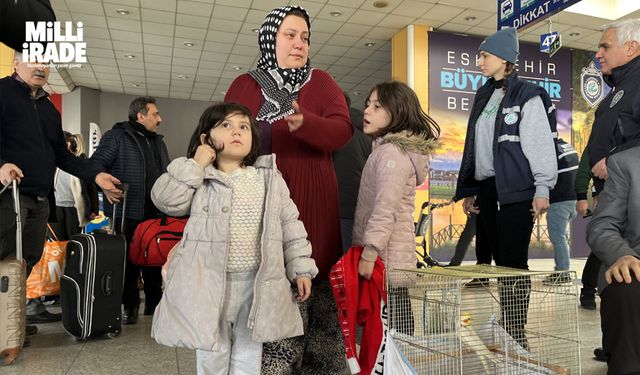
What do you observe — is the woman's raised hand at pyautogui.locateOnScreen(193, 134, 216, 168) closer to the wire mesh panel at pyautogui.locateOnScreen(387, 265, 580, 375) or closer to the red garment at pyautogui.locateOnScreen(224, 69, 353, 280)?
the red garment at pyautogui.locateOnScreen(224, 69, 353, 280)

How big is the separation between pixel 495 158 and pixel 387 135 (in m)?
0.81

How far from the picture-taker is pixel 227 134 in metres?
1.64

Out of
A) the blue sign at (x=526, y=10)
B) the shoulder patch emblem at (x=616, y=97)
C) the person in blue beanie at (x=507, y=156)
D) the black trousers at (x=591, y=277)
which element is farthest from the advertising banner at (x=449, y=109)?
the shoulder patch emblem at (x=616, y=97)

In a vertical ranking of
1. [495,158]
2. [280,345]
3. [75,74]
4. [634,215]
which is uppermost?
[75,74]

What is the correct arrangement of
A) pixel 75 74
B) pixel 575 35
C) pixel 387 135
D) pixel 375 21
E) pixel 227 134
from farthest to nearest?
pixel 75 74 < pixel 575 35 < pixel 375 21 < pixel 387 135 < pixel 227 134

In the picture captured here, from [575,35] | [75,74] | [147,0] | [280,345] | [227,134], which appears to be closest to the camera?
[227,134]

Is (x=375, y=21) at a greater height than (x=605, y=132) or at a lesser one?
greater

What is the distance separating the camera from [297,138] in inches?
69.2

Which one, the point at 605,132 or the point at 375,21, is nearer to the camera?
the point at 605,132

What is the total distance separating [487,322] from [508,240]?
0.61m

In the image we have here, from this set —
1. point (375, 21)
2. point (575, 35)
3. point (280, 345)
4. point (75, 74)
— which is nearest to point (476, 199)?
point (280, 345)

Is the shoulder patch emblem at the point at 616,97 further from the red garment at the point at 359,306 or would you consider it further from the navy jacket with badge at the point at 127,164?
the navy jacket with badge at the point at 127,164

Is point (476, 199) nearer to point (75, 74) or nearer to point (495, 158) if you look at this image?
point (495, 158)

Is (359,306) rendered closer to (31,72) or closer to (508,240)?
(508,240)
